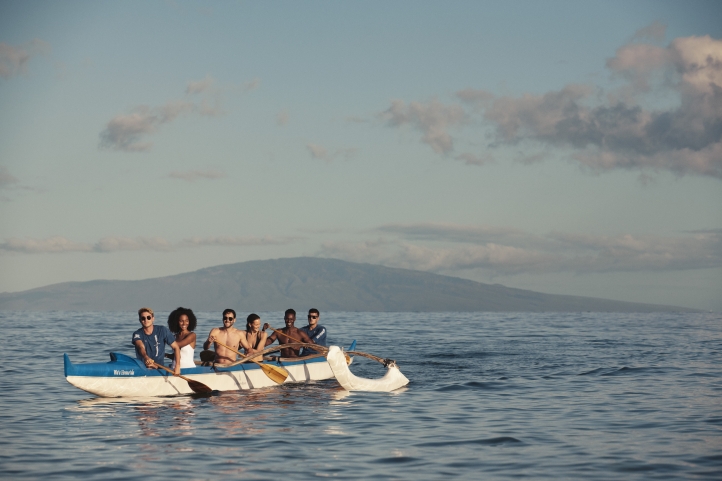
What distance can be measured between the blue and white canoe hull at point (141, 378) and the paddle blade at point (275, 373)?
378mm

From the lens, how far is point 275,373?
19.2 meters

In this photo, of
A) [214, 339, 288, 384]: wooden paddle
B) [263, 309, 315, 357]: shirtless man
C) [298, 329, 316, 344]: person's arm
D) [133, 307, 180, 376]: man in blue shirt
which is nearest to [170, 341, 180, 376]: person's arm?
[133, 307, 180, 376]: man in blue shirt

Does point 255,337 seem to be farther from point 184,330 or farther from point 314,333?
point 184,330

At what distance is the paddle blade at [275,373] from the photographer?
19016mm

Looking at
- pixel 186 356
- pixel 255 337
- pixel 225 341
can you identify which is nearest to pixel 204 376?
pixel 186 356

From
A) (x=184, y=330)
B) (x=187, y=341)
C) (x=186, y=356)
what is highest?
(x=184, y=330)

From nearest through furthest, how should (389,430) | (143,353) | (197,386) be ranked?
(389,430), (143,353), (197,386)

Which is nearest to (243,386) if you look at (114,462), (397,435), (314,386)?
(314,386)

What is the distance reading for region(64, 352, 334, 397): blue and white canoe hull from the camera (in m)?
16.7

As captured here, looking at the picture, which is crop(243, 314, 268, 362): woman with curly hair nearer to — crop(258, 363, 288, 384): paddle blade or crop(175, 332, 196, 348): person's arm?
crop(258, 363, 288, 384): paddle blade

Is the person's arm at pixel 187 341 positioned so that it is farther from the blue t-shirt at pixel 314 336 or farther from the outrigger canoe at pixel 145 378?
the blue t-shirt at pixel 314 336

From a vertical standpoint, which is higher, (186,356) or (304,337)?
(304,337)

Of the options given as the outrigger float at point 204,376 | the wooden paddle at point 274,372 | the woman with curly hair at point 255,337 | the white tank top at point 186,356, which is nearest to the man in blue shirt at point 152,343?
the outrigger float at point 204,376

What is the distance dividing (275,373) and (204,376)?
6.25 feet
